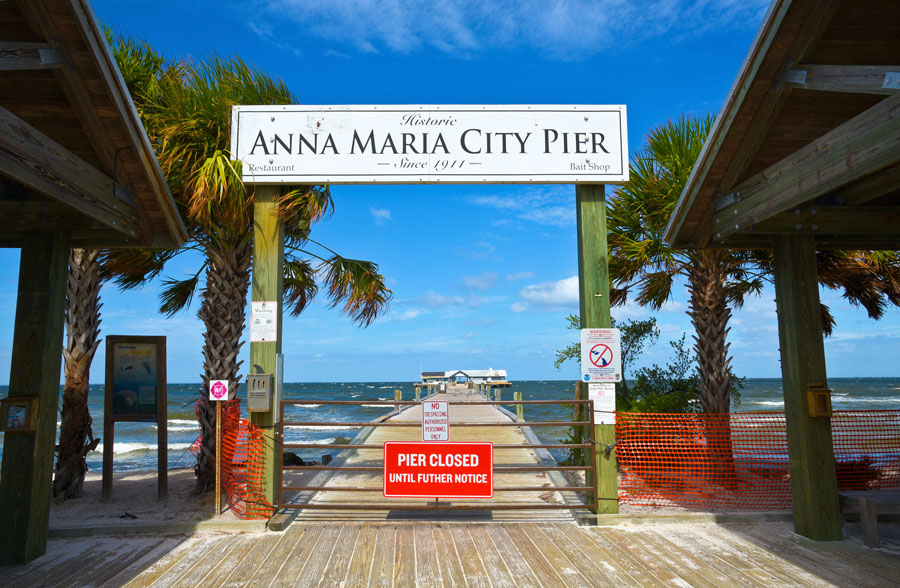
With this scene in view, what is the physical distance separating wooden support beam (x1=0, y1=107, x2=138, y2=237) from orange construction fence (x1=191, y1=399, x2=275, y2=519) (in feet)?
7.84

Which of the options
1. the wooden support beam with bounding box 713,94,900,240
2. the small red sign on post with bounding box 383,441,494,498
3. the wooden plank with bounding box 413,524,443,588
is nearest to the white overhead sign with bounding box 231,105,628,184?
the wooden support beam with bounding box 713,94,900,240

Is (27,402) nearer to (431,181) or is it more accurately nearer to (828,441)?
(431,181)

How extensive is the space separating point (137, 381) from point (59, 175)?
381 cm

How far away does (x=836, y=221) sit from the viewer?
5.85 metres

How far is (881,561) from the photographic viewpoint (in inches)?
196

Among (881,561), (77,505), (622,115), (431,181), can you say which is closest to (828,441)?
(881,561)

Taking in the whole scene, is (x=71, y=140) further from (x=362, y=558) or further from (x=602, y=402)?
(x=602, y=402)

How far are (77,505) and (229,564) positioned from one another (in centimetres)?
354

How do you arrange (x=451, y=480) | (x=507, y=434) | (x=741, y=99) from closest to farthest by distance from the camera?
(x=741, y=99) → (x=451, y=480) → (x=507, y=434)

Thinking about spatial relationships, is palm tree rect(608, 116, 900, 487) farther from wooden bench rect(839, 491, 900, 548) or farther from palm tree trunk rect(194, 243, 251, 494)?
palm tree trunk rect(194, 243, 251, 494)

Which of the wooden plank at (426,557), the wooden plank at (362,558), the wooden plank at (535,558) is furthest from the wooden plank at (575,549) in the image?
the wooden plank at (362,558)

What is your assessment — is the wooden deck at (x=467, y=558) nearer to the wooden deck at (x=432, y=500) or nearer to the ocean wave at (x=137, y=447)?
the wooden deck at (x=432, y=500)

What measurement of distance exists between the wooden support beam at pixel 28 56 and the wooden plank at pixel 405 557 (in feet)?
15.6

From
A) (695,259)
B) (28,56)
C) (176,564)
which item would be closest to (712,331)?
(695,259)
